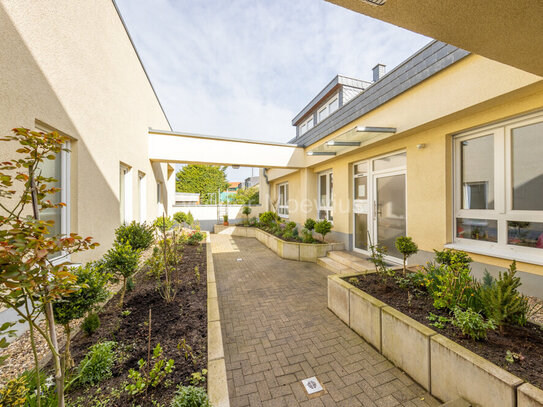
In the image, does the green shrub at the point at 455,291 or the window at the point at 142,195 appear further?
the window at the point at 142,195

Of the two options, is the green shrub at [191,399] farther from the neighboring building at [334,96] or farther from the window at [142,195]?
the neighboring building at [334,96]

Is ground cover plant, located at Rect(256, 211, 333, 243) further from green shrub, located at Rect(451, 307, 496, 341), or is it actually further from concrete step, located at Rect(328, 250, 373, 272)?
green shrub, located at Rect(451, 307, 496, 341)

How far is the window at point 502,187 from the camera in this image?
11.0ft

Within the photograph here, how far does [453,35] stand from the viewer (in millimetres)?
2049

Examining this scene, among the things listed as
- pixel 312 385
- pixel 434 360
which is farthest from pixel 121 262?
pixel 434 360

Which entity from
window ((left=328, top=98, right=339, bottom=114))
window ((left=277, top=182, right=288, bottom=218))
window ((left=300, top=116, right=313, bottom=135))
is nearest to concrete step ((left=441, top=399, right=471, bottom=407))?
window ((left=277, top=182, right=288, bottom=218))

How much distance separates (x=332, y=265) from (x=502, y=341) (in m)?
4.02

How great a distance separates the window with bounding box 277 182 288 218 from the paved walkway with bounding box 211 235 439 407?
7734 millimetres

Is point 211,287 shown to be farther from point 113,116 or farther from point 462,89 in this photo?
point 462,89

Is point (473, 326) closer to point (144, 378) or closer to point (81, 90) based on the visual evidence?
point (144, 378)

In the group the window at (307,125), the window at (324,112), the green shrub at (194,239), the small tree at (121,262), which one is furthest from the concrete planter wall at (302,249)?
the window at (307,125)

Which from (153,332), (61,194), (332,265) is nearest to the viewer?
(153,332)

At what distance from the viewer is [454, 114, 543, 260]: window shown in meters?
3.35

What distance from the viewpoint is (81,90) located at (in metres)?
3.89
